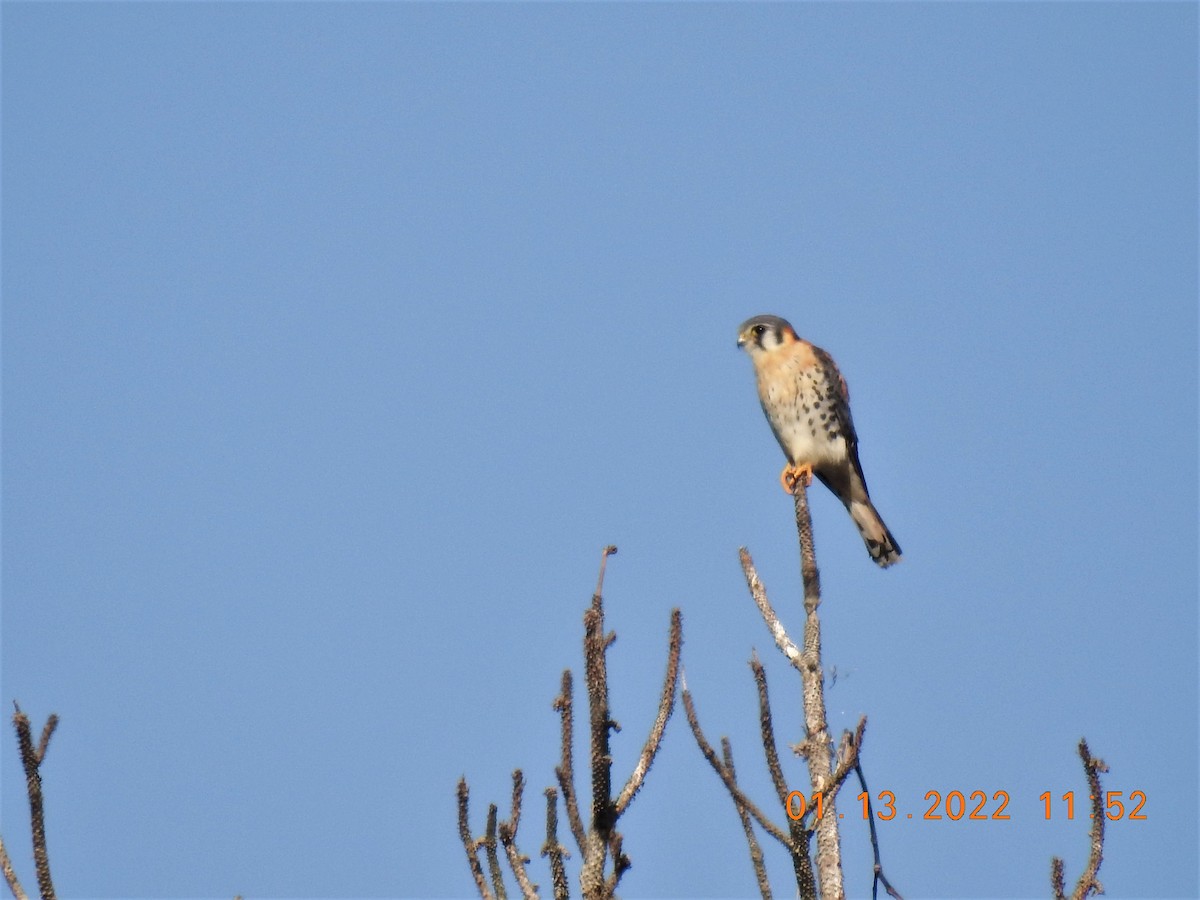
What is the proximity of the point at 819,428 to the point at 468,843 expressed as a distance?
4.05 meters

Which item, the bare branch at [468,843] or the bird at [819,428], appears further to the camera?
the bird at [819,428]

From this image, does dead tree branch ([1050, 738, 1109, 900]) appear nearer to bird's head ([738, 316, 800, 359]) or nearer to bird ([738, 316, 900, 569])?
bird ([738, 316, 900, 569])

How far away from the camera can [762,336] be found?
641cm

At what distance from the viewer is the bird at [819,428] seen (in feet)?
19.9

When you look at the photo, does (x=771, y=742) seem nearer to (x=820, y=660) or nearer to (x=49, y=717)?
(x=820, y=660)

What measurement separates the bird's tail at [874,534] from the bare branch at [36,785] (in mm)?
4421

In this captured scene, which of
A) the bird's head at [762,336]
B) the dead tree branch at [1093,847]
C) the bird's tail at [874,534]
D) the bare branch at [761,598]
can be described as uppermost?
the bird's head at [762,336]

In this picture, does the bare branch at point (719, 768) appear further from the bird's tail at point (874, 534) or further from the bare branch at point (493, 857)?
the bird's tail at point (874, 534)

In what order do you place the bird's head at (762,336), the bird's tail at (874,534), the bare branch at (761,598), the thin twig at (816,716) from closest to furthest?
1. the thin twig at (816,716)
2. the bare branch at (761,598)
3. the bird's tail at (874,534)
4. the bird's head at (762,336)

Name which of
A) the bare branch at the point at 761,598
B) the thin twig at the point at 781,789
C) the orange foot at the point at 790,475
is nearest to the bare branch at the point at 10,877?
the thin twig at the point at 781,789

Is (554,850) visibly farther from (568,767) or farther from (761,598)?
(761,598)

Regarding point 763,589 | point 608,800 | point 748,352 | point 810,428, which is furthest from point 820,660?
point 748,352

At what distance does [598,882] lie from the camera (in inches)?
78.1

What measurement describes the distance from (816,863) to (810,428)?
355cm
